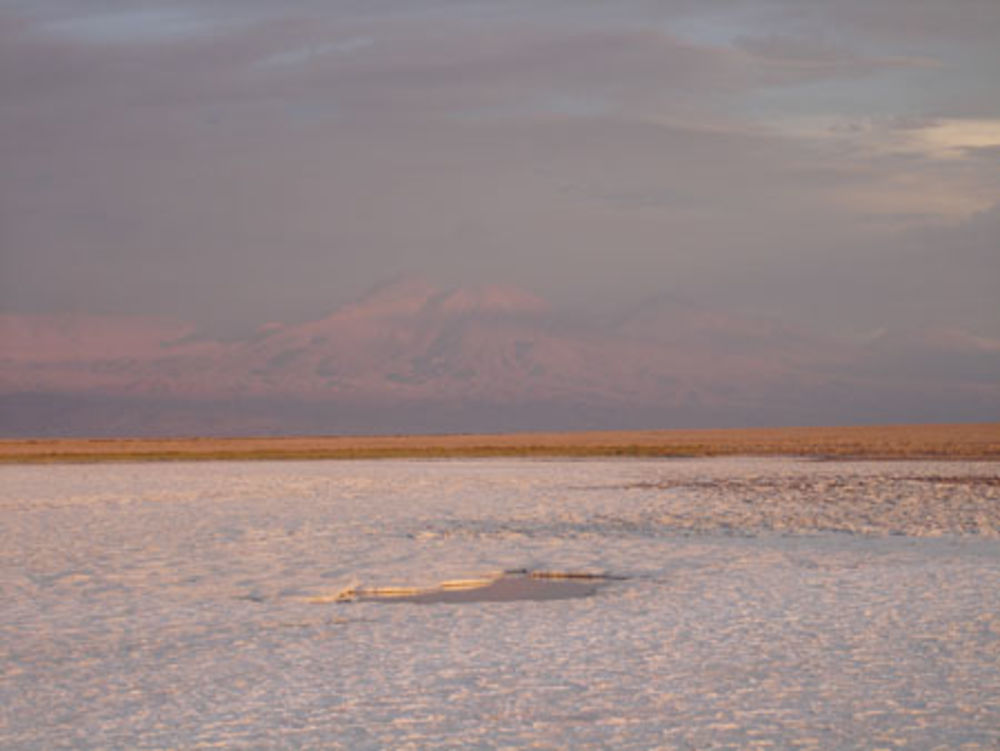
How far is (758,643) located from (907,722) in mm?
1960

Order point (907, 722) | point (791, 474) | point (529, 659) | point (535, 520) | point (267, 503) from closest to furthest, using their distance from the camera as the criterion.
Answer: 1. point (907, 722)
2. point (529, 659)
3. point (535, 520)
4. point (267, 503)
5. point (791, 474)

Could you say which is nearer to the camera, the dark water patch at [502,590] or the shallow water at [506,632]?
the shallow water at [506,632]

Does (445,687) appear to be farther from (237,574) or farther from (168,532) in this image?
(168,532)

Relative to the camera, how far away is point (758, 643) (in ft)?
25.7

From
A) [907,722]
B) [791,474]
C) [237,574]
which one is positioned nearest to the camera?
[907,722]

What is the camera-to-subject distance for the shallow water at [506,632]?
19.6 feet

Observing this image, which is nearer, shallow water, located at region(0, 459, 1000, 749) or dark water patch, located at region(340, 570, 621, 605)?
shallow water, located at region(0, 459, 1000, 749)

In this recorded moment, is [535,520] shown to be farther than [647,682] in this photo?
Yes

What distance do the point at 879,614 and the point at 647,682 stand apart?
268 centimetres

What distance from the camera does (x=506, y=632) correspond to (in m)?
8.38

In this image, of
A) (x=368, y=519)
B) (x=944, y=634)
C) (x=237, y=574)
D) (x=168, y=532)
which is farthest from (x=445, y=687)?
(x=368, y=519)

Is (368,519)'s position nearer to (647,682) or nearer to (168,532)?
(168,532)

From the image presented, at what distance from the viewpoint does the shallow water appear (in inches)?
235

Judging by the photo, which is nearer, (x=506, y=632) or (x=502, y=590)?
(x=506, y=632)
